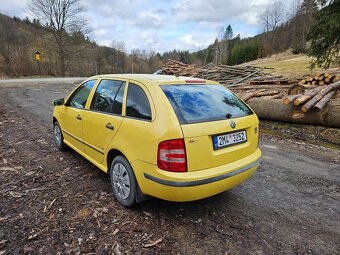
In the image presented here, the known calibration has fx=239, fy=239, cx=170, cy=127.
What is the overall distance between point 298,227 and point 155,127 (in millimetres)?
2011

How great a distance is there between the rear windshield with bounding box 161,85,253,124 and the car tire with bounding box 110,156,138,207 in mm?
946

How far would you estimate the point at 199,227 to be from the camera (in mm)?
2725

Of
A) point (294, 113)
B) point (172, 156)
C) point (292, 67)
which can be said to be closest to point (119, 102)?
point (172, 156)

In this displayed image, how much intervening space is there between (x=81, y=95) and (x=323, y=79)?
903 centimetres

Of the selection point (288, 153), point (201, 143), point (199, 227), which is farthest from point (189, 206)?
point (288, 153)

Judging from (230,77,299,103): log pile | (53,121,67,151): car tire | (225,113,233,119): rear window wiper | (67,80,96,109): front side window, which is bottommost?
(53,121,67,151): car tire

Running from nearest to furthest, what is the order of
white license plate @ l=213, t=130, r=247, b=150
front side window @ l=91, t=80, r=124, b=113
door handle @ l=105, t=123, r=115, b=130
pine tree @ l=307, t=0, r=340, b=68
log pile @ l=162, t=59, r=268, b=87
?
1. white license plate @ l=213, t=130, r=247, b=150
2. door handle @ l=105, t=123, r=115, b=130
3. front side window @ l=91, t=80, r=124, b=113
4. pine tree @ l=307, t=0, r=340, b=68
5. log pile @ l=162, t=59, r=268, b=87

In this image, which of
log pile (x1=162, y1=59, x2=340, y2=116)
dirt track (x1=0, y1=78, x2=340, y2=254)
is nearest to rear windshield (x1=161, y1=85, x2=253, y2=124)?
dirt track (x1=0, y1=78, x2=340, y2=254)

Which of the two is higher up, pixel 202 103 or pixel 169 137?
pixel 202 103

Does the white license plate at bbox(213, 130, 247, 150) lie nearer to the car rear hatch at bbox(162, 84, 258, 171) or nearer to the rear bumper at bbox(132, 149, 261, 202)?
the car rear hatch at bbox(162, 84, 258, 171)

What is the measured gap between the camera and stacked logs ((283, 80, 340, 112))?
6566mm

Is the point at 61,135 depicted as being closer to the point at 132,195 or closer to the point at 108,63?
the point at 132,195

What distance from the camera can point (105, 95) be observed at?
11.7 ft

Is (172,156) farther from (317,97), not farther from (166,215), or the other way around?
(317,97)
